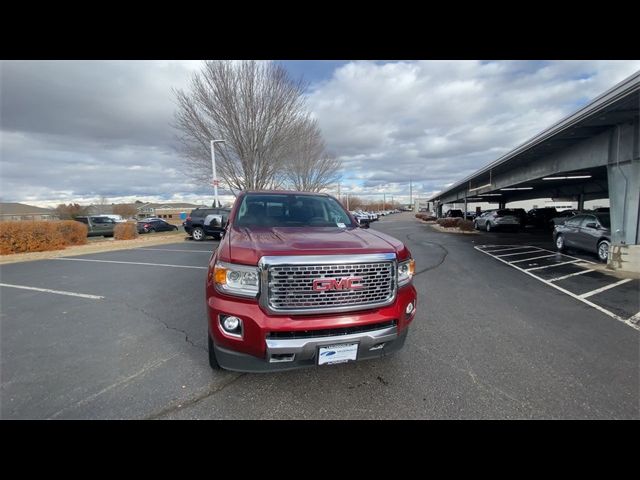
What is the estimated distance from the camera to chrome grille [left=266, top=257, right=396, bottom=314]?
7.04 ft

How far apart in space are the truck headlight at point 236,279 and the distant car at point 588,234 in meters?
10.7

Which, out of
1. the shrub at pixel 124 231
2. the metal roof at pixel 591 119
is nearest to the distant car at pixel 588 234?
the metal roof at pixel 591 119

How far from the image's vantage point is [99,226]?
797 inches

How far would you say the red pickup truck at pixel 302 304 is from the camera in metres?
2.12

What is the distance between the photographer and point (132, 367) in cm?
294

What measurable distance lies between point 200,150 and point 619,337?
18.7 metres

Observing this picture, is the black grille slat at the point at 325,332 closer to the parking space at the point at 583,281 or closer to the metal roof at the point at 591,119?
the parking space at the point at 583,281

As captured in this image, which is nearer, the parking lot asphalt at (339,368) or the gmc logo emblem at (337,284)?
the gmc logo emblem at (337,284)

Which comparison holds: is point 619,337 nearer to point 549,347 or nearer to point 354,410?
point 549,347

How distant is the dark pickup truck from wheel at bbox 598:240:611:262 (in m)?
27.4

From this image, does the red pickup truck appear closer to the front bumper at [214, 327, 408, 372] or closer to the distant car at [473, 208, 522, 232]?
the front bumper at [214, 327, 408, 372]

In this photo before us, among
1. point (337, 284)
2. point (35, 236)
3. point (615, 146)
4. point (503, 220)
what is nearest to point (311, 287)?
point (337, 284)

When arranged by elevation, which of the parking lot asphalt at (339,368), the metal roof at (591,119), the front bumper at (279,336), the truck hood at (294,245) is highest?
the metal roof at (591,119)

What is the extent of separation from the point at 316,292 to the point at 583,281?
769 centimetres
